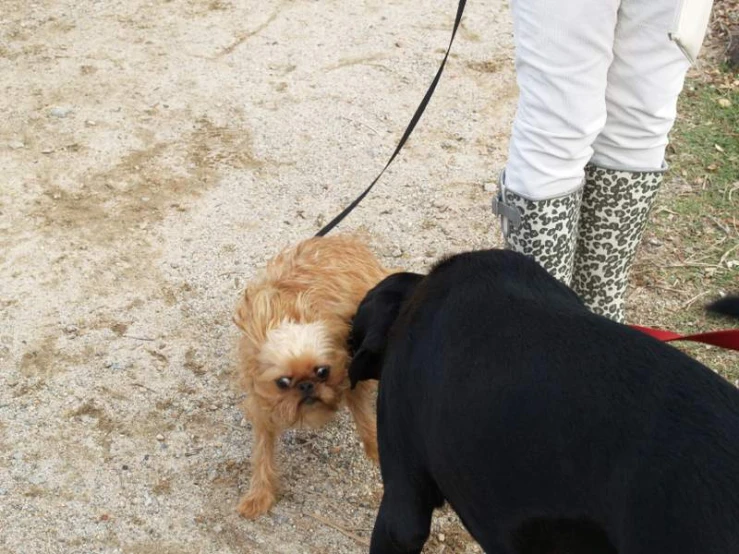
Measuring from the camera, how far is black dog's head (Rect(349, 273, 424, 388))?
229cm

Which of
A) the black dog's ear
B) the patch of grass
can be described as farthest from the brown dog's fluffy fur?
the patch of grass

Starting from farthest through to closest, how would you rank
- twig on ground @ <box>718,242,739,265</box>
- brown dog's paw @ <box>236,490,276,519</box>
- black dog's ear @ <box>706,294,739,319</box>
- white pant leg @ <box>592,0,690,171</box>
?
twig on ground @ <box>718,242,739,265</box>
brown dog's paw @ <box>236,490,276,519</box>
white pant leg @ <box>592,0,690,171</box>
black dog's ear @ <box>706,294,739,319</box>

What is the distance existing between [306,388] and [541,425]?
3.28ft

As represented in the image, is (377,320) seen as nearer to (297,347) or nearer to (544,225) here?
(297,347)

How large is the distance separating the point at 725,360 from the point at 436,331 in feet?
5.95

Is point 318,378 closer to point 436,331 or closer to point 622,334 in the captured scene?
point 436,331

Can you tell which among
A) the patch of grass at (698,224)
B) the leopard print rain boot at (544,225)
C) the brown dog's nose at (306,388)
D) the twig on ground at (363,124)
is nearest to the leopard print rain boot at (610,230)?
the leopard print rain boot at (544,225)

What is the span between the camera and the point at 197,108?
468cm

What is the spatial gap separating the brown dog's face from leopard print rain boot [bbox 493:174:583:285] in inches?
25.3

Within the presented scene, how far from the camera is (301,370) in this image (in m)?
2.53

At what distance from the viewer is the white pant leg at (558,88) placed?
2.29m

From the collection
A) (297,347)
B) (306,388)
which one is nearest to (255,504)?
(306,388)

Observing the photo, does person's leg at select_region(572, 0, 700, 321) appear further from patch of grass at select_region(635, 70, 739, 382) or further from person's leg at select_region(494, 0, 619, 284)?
patch of grass at select_region(635, 70, 739, 382)

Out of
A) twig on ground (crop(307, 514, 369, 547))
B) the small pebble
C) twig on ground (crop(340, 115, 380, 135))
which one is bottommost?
twig on ground (crop(307, 514, 369, 547))
